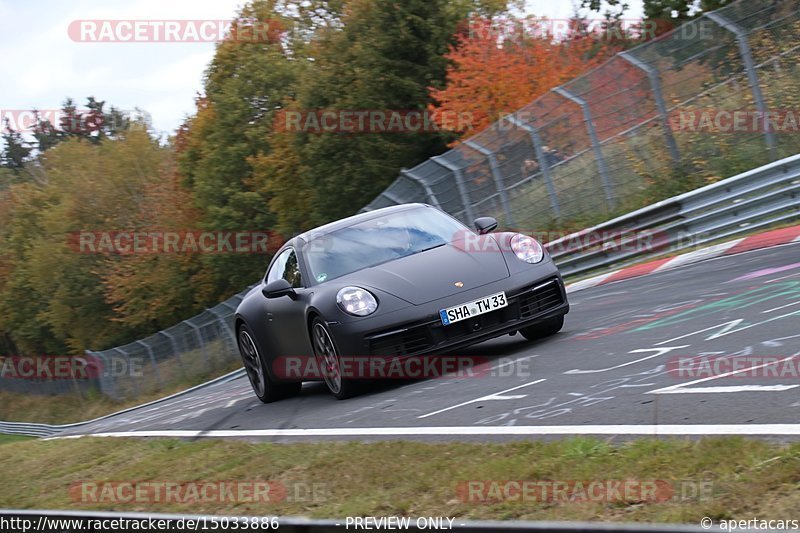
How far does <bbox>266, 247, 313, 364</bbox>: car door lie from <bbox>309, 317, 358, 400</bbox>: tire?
21cm

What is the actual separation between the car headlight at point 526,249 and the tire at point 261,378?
247 cm

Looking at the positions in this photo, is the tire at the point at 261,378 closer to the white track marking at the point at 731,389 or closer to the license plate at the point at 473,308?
the license plate at the point at 473,308

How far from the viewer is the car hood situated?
8656 millimetres

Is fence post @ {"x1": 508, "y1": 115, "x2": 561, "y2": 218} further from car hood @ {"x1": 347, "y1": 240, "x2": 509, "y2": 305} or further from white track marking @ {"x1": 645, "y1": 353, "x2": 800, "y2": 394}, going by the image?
white track marking @ {"x1": 645, "y1": 353, "x2": 800, "y2": 394}

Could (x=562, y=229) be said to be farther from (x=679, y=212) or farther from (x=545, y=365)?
(x=545, y=365)

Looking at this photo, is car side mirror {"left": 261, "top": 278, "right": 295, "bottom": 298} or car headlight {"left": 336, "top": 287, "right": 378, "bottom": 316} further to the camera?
car side mirror {"left": 261, "top": 278, "right": 295, "bottom": 298}

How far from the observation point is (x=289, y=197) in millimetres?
56500

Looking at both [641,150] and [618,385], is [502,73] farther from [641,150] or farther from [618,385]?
[618,385]

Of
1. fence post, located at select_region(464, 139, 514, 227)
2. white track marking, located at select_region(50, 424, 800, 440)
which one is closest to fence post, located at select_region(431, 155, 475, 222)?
fence post, located at select_region(464, 139, 514, 227)

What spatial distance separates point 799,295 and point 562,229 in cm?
1085

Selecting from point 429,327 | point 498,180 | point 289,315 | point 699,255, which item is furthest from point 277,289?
point 498,180

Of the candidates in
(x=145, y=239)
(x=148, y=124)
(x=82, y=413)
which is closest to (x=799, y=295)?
(x=82, y=413)

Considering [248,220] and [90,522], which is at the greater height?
[248,220]

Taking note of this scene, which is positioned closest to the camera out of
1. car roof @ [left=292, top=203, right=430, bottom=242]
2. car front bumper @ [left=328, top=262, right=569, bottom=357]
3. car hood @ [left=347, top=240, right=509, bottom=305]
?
car front bumper @ [left=328, top=262, right=569, bottom=357]
